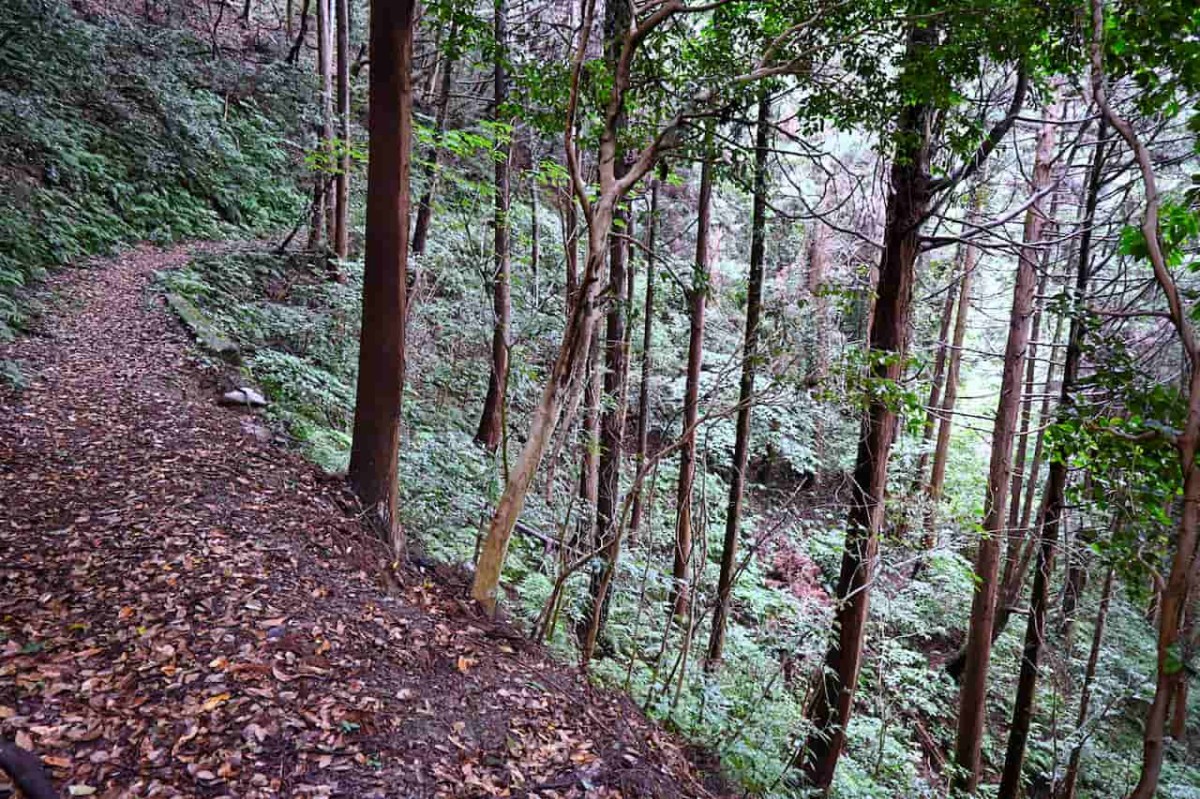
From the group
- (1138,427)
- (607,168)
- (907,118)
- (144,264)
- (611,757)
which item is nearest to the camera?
(1138,427)

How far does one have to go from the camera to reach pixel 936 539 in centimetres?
1236

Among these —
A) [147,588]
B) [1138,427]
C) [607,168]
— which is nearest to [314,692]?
[147,588]

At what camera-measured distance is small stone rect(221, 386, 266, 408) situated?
7.43 m

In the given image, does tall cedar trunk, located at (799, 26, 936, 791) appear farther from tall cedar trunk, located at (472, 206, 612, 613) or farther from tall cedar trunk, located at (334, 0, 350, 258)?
tall cedar trunk, located at (334, 0, 350, 258)

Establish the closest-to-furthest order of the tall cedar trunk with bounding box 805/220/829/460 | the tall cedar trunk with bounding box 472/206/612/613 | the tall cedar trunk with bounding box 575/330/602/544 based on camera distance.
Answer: the tall cedar trunk with bounding box 472/206/612/613 → the tall cedar trunk with bounding box 575/330/602/544 → the tall cedar trunk with bounding box 805/220/829/460

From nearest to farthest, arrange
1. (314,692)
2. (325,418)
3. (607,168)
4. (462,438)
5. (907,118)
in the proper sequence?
1. (314,692)
2. (607,168)
3. (907,118)
4. (325,418)
5. (462,438)

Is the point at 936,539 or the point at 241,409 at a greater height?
the point at 241,409

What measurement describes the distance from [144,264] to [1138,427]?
14192 mm

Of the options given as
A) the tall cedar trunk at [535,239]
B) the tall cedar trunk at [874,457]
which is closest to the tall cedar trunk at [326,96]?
the tall cedar trunk at [535,239]

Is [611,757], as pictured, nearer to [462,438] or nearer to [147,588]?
[147,588]

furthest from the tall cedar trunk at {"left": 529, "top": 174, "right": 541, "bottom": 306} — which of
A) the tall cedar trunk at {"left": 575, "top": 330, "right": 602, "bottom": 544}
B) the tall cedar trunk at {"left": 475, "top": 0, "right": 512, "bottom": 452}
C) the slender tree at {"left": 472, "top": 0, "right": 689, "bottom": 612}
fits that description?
the slender tree at {"left": 472, "top": 0, "right": 689, "bottom": 612}

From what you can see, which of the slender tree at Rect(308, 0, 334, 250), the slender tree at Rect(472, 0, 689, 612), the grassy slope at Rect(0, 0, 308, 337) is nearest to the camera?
the slender tree at Rect(472, 0, 689, 612)

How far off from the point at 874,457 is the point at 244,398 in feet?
23.0

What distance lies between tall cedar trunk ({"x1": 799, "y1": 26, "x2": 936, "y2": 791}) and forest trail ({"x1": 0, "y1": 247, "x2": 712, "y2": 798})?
77.8 inches
